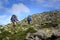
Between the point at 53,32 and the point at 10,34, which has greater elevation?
the point at 10,34

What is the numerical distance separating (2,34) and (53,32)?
9.92 m

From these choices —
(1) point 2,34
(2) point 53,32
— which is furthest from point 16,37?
(2) point 53,32

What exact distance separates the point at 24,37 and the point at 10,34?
427 centimetres

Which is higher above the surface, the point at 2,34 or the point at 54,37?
the point at 2,34

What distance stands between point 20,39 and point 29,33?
176cm

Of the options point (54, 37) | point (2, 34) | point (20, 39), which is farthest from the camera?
point (2, 34)

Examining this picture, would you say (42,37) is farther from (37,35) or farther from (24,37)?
(24,37)

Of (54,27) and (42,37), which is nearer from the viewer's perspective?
(42,37)

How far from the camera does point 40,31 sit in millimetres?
31844

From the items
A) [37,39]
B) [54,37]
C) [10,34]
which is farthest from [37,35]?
[10,34]

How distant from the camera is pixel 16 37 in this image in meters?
33.3

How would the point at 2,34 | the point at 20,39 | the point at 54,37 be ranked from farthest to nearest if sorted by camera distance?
the point at 2,34 → the point at 20,39 → the point at 54,37

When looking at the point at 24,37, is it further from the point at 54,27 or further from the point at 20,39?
the point at 54,27

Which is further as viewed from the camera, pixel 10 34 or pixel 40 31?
pixel 10 34
